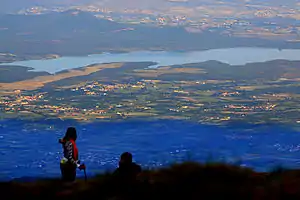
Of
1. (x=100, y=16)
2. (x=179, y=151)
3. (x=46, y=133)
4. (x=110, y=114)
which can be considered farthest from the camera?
(x=100, y=16)

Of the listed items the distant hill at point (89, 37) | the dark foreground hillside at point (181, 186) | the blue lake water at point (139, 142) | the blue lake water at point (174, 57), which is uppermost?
the distant hill at point (89, 37)

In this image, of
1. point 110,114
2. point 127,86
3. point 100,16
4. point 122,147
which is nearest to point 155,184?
point 122,147

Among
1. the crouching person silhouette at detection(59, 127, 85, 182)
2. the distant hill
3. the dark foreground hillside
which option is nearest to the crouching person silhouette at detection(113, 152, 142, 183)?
the dark foreground hillside

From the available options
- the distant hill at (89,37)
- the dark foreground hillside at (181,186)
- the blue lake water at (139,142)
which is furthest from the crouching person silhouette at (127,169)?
the distant hill at (89,37)

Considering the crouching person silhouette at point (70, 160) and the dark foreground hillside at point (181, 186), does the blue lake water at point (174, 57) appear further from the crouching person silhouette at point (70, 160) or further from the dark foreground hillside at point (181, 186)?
the dark foreground hillside at point (181, 186)

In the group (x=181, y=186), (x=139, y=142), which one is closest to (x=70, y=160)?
(x=181, y=186)

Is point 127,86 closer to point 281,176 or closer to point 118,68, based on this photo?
point 118,68

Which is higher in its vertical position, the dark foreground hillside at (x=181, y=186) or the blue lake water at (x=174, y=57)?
the blue lake water at (x=174, y=57)
